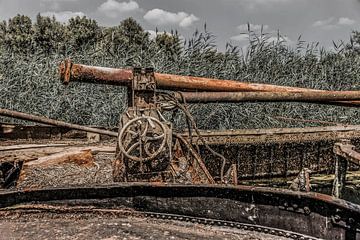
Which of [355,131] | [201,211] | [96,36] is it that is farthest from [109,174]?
[96,36]

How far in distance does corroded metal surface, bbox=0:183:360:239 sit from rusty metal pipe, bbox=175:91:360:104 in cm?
189

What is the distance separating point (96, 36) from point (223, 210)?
35744 mm

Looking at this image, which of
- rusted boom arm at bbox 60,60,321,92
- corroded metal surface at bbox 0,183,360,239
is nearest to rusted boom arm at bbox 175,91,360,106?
rusted boom arm at bbox 60,60,321,92

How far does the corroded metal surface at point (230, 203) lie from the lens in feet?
9.32

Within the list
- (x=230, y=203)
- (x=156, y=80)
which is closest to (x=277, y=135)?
(x=156, y=80)

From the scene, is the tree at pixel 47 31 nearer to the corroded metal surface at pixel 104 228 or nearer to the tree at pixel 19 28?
the tree at pixel 19 28

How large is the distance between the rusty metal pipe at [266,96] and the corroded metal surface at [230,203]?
6.19 feet

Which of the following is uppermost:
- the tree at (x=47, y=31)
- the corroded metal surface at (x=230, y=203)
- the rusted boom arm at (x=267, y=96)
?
the tree at (x=47, y=31)

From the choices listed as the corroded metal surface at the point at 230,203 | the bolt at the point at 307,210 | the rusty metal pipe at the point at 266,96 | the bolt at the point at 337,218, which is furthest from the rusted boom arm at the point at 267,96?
the bolt at the point at 337,218

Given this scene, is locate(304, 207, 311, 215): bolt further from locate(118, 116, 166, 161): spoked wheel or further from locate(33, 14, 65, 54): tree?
locate(33, 14, 65, 54): tree

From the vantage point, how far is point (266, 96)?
5691 millimetres

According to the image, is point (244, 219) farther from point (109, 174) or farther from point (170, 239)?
point (109, 174)

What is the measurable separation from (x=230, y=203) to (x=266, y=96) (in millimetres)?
2613

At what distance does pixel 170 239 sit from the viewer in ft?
10.3
